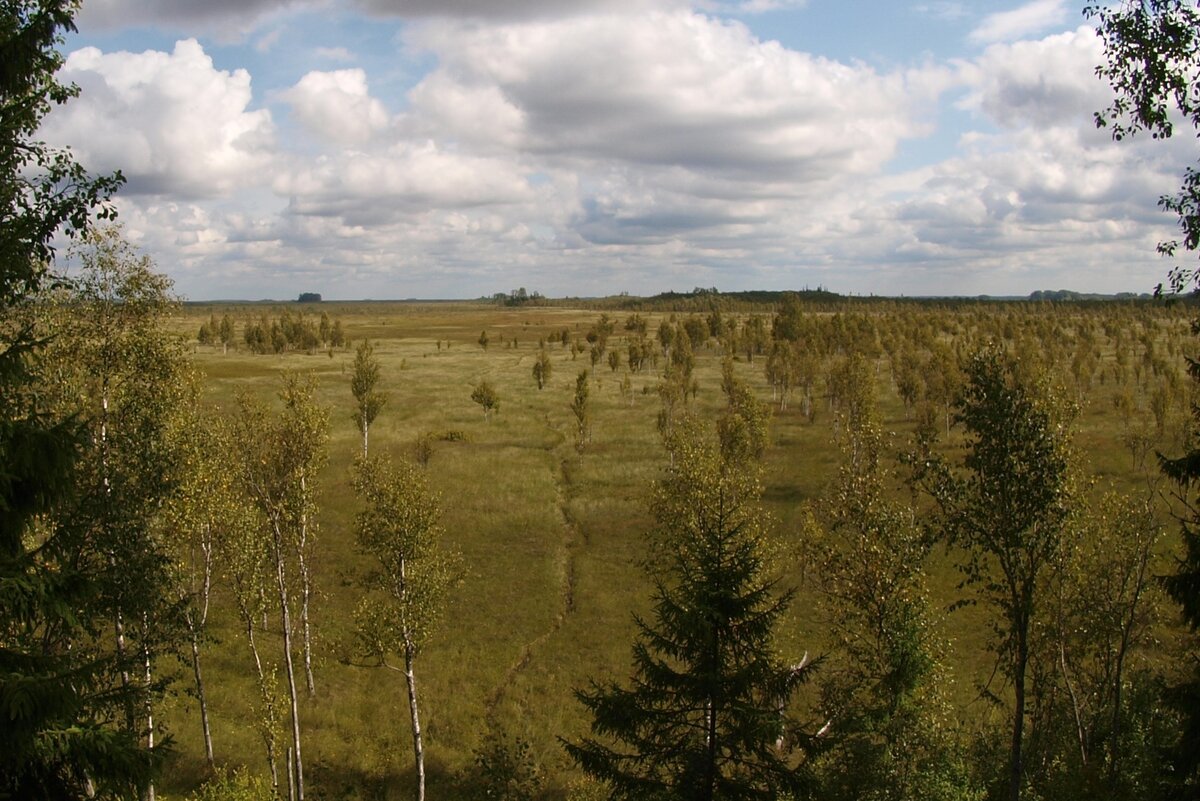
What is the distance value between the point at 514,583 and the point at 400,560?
1688 centimetres

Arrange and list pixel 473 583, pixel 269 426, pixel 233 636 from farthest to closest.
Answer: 1. pixel 473 583
2. pixel 233 636
3. pixel 269 426

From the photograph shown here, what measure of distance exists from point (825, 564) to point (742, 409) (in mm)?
32571

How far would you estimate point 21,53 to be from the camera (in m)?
11.2

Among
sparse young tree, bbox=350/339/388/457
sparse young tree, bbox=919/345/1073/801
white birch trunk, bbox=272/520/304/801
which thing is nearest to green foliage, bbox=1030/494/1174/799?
sparse young tree, bbox=919/345/1073/801

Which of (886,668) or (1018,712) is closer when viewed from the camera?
(1018,712)

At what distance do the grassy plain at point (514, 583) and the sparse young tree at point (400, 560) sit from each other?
3307 millimetres

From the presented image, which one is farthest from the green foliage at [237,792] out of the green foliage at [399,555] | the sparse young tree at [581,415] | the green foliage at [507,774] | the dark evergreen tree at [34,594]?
the sparse young tree at [581,415]

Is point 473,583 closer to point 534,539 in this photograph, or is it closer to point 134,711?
point 534,539

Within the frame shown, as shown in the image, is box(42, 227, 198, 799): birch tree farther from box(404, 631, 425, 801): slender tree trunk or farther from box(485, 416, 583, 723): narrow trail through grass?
box(485, 416, 583, 723): narrow trail through grass

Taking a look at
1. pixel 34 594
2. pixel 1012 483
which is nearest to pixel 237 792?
pixel 34 594

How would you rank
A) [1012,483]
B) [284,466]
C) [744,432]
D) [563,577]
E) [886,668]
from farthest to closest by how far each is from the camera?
[744,432] < [563,577] < [284,466] < [886,668] < [1012,483]

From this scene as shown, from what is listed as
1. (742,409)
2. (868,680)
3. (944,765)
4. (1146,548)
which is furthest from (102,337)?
(742,409)

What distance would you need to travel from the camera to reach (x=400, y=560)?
28.1 meters

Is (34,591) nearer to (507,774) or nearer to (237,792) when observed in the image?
(237,792)
